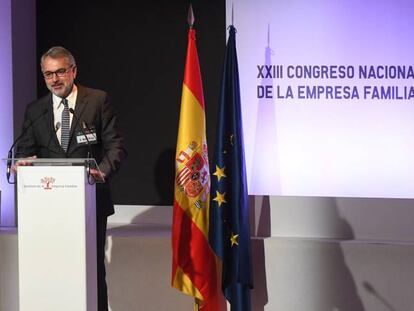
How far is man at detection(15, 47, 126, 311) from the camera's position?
3.51m

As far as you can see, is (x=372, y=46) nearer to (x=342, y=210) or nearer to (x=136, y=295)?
(x=342, y=210)

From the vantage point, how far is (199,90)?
421 cm

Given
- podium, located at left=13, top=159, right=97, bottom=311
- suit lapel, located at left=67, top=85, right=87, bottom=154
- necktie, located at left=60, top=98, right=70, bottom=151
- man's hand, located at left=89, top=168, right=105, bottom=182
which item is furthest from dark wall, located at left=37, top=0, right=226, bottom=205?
podium, located at left=13, top=159, right=97, bottom=311

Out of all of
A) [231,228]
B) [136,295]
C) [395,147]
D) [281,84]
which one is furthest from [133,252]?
[395,147]

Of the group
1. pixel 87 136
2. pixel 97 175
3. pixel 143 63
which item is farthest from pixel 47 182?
pixel 143 63

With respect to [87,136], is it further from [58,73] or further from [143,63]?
[143,63]

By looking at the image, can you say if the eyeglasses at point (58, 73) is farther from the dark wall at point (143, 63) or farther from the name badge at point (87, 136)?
the dark wall at point (143, 63)

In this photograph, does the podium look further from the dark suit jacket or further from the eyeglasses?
the eyeglasses

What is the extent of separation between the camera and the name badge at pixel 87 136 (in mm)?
3473

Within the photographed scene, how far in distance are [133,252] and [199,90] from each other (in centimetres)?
124

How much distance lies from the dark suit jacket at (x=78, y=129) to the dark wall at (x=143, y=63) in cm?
118

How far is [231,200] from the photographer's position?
4.11 meters

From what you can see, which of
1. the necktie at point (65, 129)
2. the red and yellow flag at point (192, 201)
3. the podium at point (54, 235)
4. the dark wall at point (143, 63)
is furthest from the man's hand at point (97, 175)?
the dark wall at point (143, 63)

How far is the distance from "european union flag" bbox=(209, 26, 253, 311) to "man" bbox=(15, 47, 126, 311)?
2.26ft
